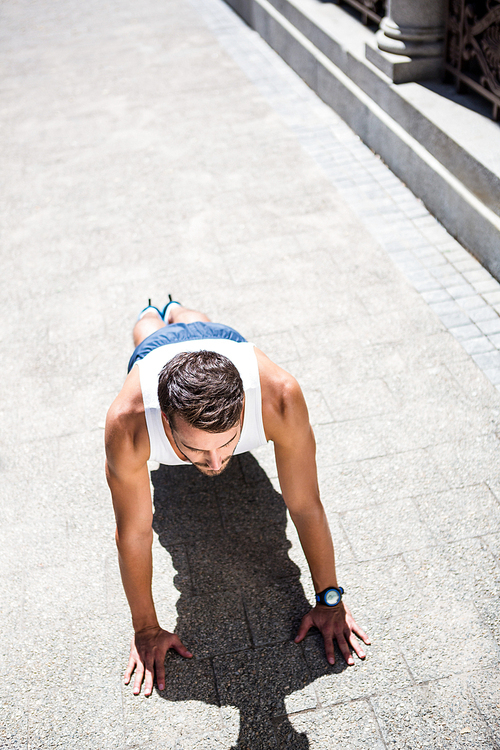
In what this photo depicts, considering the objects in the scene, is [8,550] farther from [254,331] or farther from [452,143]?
[452,143]

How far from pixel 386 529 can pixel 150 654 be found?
1.29 m

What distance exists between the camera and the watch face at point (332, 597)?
9.60 ft

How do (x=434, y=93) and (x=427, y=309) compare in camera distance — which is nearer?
(x=427, y=309)

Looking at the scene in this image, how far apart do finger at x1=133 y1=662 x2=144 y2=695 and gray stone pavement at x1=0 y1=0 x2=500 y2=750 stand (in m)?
0.07

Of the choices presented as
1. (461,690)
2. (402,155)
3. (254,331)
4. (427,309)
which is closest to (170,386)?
(461,690)

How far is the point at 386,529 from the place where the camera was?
3.41m

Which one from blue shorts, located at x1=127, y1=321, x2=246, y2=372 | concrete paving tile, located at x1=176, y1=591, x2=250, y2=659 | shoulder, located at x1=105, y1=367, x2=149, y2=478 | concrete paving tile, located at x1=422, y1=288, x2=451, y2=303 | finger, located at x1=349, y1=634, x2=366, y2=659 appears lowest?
concrete paving tile, located at x1=176, y1=591, x2=250, y2=659

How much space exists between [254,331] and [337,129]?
12.3ft

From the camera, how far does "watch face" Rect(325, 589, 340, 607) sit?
293 cm

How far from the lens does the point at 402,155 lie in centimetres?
627

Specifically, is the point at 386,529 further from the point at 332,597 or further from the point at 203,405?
the point at 203,405

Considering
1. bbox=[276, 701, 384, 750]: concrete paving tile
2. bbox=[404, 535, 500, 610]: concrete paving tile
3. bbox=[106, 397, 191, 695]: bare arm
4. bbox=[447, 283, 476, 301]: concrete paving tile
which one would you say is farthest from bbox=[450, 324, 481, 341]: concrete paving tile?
bbox=[106, 397, 191, 695]: bare arm

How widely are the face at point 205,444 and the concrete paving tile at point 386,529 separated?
1258 millimetres

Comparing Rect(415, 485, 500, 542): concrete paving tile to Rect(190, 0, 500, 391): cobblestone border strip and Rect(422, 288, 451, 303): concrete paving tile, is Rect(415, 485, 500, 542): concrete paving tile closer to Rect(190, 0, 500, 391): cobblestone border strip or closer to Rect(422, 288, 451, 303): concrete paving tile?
Rect(190, 0, 500, 391): cobblestone border strip
